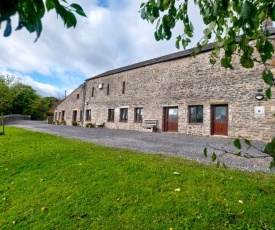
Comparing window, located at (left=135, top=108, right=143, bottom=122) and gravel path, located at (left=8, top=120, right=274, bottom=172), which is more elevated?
window, located at (left=135, top=108, right=143, bottom=122)

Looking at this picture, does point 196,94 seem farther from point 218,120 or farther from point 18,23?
point 18,23

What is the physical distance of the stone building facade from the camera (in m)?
11.8

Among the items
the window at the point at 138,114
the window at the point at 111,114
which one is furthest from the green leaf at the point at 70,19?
the window at the point at 111,114

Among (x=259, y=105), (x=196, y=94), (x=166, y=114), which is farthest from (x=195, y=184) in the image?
(x=166, y=114)

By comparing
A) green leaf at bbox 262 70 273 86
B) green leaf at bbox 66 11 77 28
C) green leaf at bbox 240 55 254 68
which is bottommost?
green leaf at bbox 262 70 273 86

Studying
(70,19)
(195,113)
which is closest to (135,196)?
(70,19)

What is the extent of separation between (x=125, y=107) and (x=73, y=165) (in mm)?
14724

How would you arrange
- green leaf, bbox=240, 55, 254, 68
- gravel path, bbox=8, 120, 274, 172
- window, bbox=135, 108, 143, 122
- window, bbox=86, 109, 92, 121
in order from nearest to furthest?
green leaf, bbox=240, 55, 254, 68 < gravel path, bbox=8, 120, 274, 172 < window, bbox=135, 108, 143, 122 < window, bbox=86, 109, 92, 121

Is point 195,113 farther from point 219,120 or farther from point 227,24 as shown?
point 227,24

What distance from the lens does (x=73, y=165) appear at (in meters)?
5.55

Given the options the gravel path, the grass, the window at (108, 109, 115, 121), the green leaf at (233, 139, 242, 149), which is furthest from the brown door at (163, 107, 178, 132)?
the green leaf at (233, 139, 242, 149)

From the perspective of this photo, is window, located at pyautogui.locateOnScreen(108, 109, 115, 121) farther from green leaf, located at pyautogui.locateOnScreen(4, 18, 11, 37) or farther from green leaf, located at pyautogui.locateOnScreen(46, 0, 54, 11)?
green leaf, located at pyautogui.locateOnScreen(4, 18, 11, 37)

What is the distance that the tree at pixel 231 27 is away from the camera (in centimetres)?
105

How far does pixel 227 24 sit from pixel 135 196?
3.06 m
